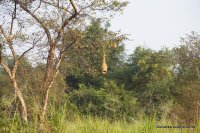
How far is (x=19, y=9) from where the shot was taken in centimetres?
1056

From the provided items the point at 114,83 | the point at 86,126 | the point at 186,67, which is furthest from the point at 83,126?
the point at 114,83

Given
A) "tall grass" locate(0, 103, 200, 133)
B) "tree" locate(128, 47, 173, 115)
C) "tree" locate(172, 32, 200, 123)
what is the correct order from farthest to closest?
"tree" locate(128, 47, 173, 115) → "tree" locate(172, 32, 200, 123) → "tall grass" locate(0, 103, 200, 133)

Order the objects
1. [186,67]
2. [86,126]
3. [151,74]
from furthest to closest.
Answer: [151,74] → [186,67] → [86,126]

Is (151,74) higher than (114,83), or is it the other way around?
(151,74)

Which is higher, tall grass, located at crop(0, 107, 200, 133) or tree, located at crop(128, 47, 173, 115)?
tree, located at crop(128, 47, 173, 115)

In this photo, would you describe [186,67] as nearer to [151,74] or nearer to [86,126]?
[151,74]

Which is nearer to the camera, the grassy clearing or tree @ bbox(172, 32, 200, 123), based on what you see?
the grassy clearing

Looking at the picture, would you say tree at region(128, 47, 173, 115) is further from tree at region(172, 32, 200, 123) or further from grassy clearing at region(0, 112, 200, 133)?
grassy clearing at region(0, 112, 200, 133)

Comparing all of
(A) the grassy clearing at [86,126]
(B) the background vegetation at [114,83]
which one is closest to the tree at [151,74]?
(B) the background vegetation at [114,83]

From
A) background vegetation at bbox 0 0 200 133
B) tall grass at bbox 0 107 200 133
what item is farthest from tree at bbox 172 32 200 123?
tall grass at bbox 0 107 200 133

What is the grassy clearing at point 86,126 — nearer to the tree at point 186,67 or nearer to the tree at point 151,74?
the tree at point 186,67

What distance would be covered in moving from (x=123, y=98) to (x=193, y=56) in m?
4.23

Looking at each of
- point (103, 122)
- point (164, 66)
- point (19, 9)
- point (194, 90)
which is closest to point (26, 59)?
point (19, 9)

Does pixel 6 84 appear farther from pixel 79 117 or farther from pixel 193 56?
pixel 79 117
